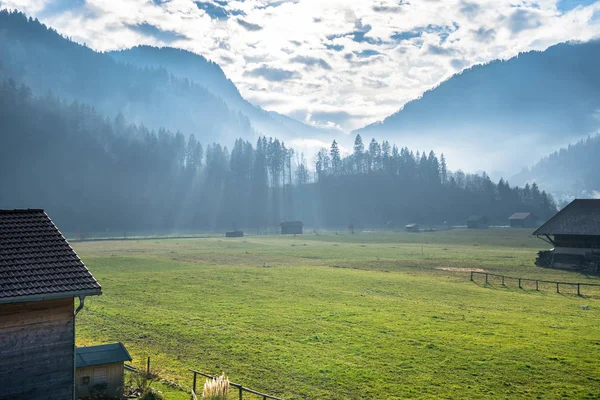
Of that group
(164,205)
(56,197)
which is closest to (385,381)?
(56,197)

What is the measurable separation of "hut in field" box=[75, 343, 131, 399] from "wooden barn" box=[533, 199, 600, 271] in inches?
2290

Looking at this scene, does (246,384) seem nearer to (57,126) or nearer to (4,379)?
(4,379)

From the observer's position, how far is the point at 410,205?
194625 millimetres

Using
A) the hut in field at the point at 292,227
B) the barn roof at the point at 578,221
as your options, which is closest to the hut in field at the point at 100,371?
the barn roof at the point at 578,221

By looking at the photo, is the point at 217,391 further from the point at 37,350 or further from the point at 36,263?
the point at 36,263

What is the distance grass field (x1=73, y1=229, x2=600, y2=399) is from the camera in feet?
62.0

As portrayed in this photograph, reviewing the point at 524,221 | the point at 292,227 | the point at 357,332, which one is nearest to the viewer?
the point at 357,332

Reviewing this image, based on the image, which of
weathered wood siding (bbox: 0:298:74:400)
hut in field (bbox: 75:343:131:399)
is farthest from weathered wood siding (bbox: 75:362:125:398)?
weathered wood siding (bbox: 0:298:74:400)

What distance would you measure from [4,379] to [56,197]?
166m

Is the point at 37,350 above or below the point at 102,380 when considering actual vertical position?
above

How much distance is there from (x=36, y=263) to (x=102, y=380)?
5129 millimetres

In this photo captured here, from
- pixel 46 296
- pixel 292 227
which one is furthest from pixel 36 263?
pixel 292 227

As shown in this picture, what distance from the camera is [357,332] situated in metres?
26.5

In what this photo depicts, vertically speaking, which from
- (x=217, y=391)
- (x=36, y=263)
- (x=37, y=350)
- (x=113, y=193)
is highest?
(x=113, y=193)
